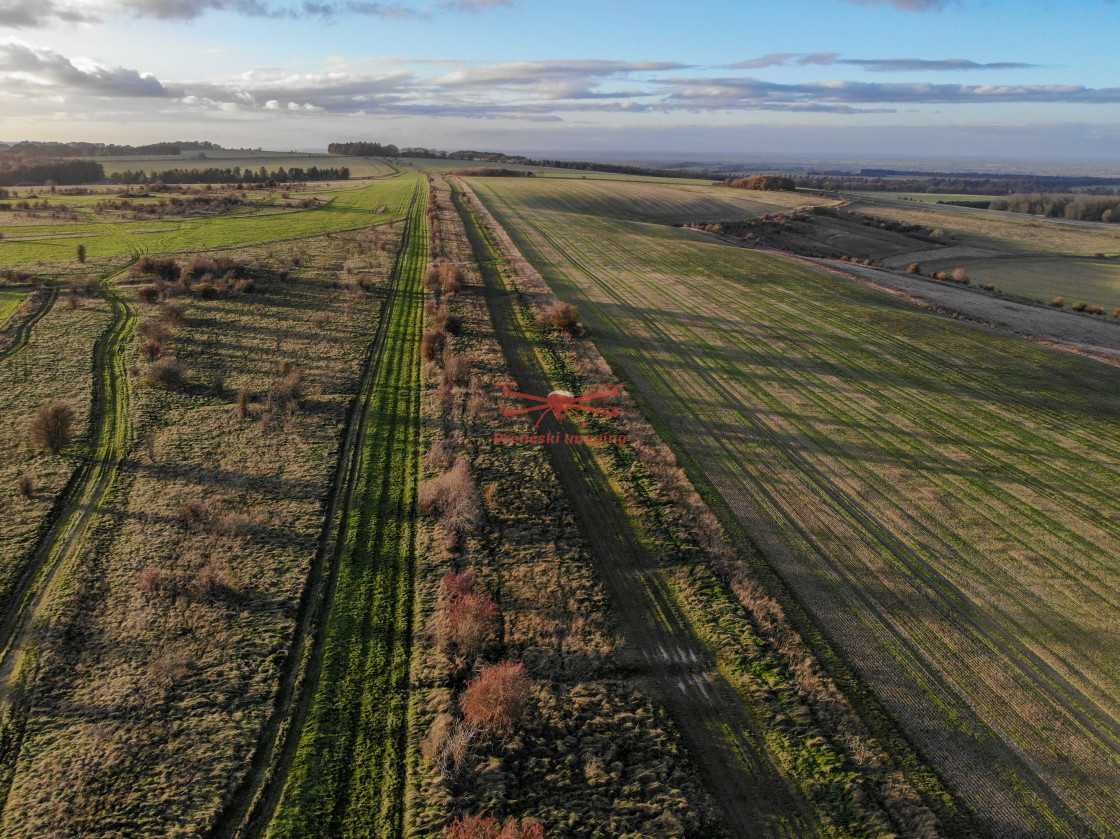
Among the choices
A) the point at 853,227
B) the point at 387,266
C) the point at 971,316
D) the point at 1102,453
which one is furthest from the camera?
the point at 853,227

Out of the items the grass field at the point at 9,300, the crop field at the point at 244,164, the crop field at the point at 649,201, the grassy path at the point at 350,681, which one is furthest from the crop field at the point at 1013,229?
the crop field at the point at 244,164

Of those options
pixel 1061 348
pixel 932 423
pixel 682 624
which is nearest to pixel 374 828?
pixel 682 624

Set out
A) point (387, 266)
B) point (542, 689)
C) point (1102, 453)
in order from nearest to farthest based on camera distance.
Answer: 1. point (542, 689)
2. point (1102, 453)
3. point (387, 266)

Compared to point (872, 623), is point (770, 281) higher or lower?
higher

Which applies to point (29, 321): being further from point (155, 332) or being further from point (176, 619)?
point (176, 619)

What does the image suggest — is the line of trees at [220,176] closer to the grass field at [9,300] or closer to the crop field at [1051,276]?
the grass field at [9,300]

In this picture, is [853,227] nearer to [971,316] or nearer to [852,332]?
[971,316]
